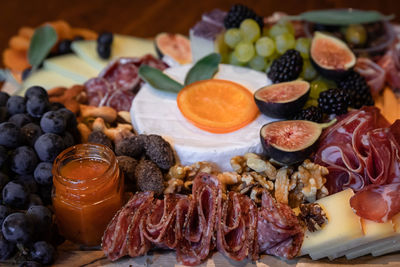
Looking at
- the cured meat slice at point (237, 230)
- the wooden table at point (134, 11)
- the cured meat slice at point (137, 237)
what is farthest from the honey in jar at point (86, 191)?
the wooden table at point (134, 11)

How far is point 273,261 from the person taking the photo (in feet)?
5.63

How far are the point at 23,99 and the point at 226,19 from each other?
124 cm

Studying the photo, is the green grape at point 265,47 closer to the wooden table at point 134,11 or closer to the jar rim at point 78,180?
the jar rim at point 78,180

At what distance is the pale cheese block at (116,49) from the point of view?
2.95m

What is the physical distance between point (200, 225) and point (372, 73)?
1.45 metres

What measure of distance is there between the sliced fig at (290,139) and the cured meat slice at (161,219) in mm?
456

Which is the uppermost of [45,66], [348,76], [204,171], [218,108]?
[348,76]

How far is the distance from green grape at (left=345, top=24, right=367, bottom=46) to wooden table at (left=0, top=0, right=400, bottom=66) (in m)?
1.18

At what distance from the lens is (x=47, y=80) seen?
2793mm

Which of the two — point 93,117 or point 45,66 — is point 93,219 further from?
point 45,66

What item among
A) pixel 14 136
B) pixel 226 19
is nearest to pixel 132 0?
pixel 226 19

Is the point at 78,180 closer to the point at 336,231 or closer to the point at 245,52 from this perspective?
the point at 336,231

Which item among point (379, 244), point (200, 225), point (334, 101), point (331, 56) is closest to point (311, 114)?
point (334, 101)

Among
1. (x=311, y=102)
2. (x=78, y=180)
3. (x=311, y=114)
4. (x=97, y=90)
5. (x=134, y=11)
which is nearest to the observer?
(x=78, y=180)
